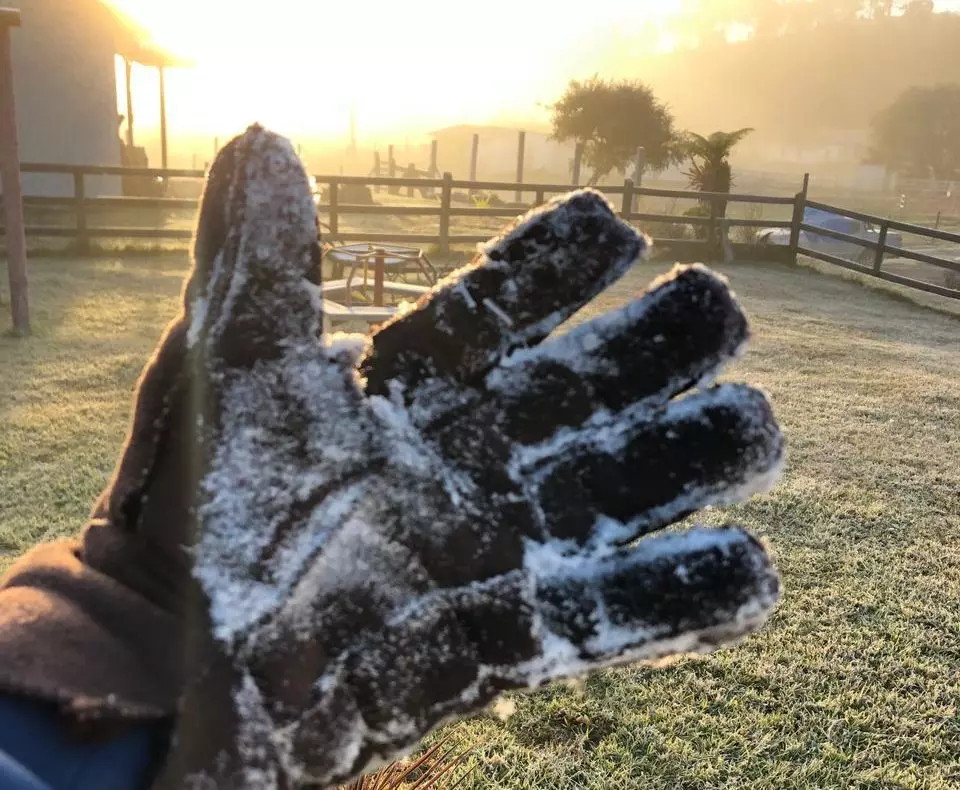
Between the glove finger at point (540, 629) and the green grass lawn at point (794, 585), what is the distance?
3.93 ft

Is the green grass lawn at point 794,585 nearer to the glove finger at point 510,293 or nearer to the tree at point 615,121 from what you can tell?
the glove finger at point 510,293

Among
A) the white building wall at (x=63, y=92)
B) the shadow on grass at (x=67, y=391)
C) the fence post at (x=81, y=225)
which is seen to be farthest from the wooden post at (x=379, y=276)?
the white building wall at (x=63, y=92)

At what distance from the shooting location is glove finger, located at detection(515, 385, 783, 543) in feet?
2.58

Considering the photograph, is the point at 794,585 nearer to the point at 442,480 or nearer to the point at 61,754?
the point at 442,480

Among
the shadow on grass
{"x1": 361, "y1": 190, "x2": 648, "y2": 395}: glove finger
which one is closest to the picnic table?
the shadow on grass

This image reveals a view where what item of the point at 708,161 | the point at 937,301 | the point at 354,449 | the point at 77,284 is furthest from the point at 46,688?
the point at 708,161

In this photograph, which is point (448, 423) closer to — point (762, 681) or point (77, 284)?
point (762, 681)

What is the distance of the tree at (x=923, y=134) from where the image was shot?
154 ft

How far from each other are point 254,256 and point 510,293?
0.26m

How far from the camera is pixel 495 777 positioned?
1.81 meters

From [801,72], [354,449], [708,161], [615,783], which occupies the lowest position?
[615,783]

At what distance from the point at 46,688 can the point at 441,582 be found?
35 centimetres

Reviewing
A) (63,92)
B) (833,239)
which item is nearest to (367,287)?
(63,92)

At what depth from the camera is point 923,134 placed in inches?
1923
